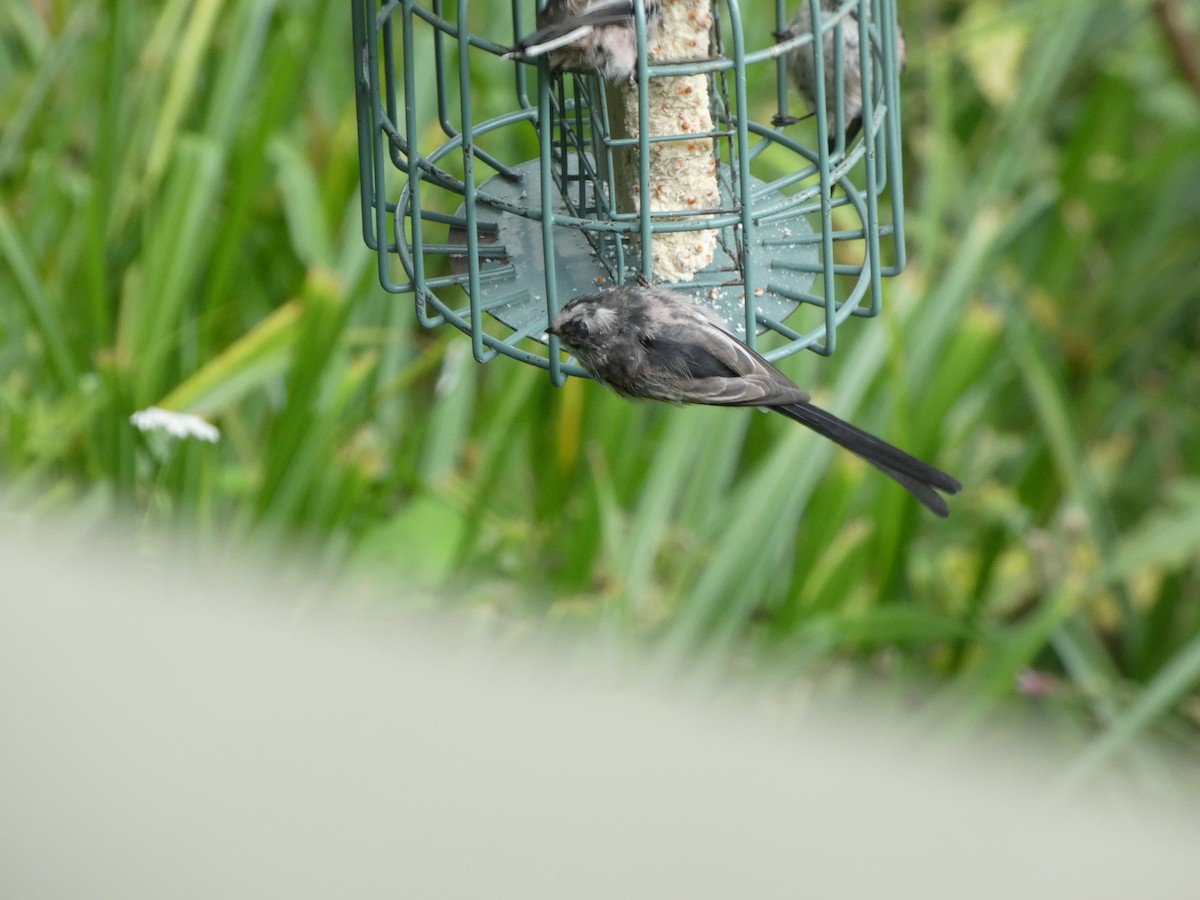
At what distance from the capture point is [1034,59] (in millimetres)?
4172

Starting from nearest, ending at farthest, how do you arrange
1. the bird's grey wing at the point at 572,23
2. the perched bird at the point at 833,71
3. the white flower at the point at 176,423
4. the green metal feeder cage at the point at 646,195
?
the bird's grey wing at the point at 572,23, the green metal feeder cage at the point at 646,195, the white flower at the point at 176,423, the perched bird at the point at 833,71

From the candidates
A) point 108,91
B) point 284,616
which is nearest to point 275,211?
point 108,91

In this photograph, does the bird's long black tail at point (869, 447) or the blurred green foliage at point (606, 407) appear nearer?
the bird's long black tail at point (869, 447)

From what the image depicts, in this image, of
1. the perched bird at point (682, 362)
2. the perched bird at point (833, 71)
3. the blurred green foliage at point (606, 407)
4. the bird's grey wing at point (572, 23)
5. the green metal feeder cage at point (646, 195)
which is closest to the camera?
the bird's grey wing at point (572, 23)

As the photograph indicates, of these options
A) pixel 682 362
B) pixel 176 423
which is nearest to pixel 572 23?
pixel 682 362

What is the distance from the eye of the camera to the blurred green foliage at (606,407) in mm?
3230

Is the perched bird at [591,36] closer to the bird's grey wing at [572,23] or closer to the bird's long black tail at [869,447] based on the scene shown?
the bird's grey wing at [572,23]

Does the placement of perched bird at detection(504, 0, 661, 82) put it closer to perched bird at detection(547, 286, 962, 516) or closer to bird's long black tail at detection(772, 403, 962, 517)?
perched bird at detection(547, 286, 962, 516)

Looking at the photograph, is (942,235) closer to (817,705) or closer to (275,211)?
(817,705)

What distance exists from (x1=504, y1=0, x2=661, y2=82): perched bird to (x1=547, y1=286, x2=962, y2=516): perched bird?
0.34 meters

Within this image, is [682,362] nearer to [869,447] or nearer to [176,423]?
[869,447]

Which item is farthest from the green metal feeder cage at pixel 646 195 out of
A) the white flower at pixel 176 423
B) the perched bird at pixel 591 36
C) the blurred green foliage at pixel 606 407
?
the blurred green foliage at pixel 606 407

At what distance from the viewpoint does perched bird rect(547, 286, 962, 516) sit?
84.3 inches

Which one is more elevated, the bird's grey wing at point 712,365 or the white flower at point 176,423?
the bird's grey wing at point 712,365
